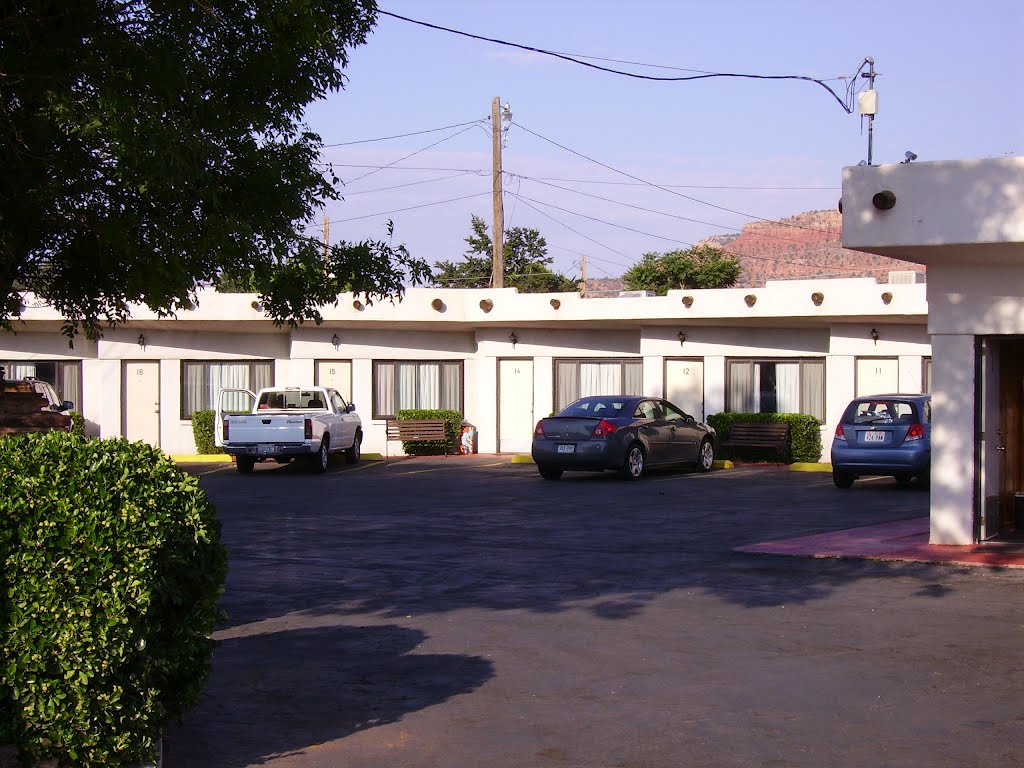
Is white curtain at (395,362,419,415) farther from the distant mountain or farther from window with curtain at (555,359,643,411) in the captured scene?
the distant mountain

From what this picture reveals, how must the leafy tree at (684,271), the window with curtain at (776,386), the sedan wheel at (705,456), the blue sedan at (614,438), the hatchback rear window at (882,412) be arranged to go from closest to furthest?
the hatchback rear window at (882,412), the blue sedan at (614,438), the sedan wheel at (705,456), the window with curtain at (776,386), the leafy tree at (684,271)

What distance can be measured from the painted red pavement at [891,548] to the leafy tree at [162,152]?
5.88 meters

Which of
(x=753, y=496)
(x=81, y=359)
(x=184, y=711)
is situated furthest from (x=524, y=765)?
(x=81, y=359)

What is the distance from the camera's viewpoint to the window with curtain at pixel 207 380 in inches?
1262

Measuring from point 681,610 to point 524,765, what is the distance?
4188mm

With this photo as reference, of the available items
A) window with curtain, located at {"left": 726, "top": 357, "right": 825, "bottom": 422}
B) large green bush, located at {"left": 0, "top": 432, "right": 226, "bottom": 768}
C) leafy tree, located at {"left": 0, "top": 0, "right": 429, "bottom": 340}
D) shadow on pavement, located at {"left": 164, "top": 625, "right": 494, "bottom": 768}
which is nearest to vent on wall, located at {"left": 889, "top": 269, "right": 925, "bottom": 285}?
window with curtain, located at {"left": 726, "top": 357, "right": 825, "bottom": 422}

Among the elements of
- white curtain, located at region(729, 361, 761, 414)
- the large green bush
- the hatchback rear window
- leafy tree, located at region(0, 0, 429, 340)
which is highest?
leafy tree, located at region(0, 0, 429, 340)

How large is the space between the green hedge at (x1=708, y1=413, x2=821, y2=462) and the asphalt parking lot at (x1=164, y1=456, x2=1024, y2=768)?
11.2 metres

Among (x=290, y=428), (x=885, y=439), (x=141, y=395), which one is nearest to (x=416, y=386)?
(x=141, y=395)

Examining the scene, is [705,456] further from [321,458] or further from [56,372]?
[56,372]

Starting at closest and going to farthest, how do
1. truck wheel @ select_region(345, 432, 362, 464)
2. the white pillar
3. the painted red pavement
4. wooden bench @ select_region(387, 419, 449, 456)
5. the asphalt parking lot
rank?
the asphalt parking lot, the painted red pavement, the white pillar, truck wheel @ select_region(345, 432, 362, 464), wooden bench @ select_region(387, 419, 449, 456)

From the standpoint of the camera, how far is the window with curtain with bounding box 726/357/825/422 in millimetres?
28953

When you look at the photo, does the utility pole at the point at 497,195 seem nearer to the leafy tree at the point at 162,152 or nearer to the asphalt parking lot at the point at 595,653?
the asphalt parking lot at the point at 595,653

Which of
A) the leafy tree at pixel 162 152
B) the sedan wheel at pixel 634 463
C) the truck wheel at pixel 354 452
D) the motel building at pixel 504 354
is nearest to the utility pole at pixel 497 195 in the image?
the motel building at pixel 504 354
